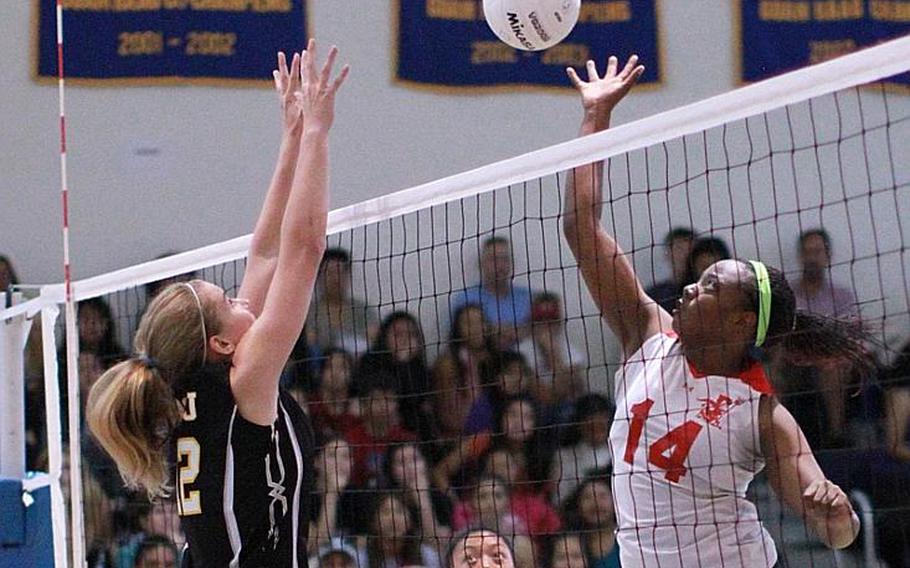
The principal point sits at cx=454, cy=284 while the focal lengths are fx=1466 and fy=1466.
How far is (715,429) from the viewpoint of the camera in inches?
137

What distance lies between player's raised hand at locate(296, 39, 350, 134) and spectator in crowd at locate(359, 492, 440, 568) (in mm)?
2960

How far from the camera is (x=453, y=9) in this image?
783cm

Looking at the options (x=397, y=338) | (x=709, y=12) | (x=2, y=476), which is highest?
(x=709, y=12)

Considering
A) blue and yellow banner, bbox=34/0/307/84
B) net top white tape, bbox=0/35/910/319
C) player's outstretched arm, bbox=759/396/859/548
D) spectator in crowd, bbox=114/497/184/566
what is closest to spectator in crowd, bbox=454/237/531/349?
blue and yellow banner, bbox=34/0/307/84

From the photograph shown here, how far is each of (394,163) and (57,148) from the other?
5.82 ft

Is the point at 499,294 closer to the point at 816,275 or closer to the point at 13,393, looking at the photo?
the point at 816,275

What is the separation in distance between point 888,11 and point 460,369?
10.4 ft

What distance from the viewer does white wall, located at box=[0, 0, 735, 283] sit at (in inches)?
300

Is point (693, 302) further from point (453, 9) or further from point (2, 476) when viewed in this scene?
point (453, 9)

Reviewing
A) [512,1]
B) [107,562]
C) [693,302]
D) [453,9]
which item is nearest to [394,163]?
[453,9]

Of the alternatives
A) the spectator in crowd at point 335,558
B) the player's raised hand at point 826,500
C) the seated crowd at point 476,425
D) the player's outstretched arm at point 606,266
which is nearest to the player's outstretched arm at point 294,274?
the player's outstretched arm at point 606,266

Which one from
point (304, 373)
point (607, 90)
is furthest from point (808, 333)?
point (304, 373)

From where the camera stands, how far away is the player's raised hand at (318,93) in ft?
11.0

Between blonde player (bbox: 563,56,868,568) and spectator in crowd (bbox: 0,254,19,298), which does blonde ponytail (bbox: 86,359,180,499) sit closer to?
blonde player (bbox: 563,56,868,568)
